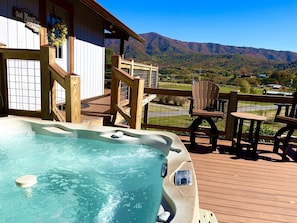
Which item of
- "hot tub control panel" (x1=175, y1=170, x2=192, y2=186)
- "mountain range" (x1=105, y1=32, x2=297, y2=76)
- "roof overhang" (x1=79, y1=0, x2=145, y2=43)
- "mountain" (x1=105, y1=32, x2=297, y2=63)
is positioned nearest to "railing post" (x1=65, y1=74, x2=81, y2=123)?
"hot tub control panel" (x1=175, y1=170, x2=192, y2=186)

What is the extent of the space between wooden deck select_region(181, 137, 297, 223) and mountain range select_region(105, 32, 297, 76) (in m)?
37.1

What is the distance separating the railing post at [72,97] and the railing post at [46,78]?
1.32 feet

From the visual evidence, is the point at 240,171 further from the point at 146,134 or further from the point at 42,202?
the point at 42,202

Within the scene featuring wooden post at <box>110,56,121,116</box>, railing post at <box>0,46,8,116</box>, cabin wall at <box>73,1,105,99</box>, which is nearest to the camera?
railing post at <box>0,46,8,116</box>

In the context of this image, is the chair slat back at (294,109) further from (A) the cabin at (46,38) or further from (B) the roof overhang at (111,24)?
(B) the roof overhang at (111,24)

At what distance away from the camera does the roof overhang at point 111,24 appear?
19.3 ft

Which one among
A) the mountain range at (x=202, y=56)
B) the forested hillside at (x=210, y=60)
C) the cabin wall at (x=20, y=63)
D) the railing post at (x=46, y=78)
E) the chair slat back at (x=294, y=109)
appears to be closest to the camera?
the railing post at (x=46, y=78)

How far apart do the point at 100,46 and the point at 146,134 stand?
630cm

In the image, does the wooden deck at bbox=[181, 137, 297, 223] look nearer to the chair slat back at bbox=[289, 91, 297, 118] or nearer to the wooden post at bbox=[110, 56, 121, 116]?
the chair slat back at bbox=[289, 91, 297, 118]

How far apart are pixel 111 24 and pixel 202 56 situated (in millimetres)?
68465

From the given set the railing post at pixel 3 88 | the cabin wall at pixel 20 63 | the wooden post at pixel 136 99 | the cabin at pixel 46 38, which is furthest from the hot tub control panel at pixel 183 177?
the cabin wall at pixel 20 63

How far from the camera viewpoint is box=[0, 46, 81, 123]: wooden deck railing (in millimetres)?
3322

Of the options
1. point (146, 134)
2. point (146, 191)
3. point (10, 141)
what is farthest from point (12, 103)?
point (146, 191)

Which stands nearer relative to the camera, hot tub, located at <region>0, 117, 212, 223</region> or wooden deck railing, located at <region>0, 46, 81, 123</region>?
hot tub, located at <region>0, 117, 212, 223</region>
